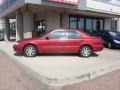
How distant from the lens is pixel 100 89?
7691mm

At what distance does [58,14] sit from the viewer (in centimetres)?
2142

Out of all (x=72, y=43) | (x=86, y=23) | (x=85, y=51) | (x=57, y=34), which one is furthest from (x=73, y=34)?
(x=86, y=23)

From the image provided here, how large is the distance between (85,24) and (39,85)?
2082 centimetres

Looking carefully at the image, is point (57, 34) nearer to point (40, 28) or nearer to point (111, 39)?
point (111, 39)

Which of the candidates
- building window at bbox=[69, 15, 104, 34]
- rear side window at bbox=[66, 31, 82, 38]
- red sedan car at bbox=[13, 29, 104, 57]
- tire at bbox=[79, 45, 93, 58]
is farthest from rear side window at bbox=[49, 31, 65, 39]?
building window at bbox=[69, 15, 104, 34]

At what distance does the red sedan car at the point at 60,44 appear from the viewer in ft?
45.8

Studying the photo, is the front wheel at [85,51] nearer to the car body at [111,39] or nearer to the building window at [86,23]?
the car body at [111,39]

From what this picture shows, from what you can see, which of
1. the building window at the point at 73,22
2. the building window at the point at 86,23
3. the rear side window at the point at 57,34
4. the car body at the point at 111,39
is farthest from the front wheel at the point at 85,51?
the building window at the point at 73,22

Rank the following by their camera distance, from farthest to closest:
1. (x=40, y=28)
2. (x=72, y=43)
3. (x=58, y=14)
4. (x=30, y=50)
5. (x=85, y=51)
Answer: (x=40, y=28)
(x=58, y=14)
(x=85, y=51)
(x=72, y=43)
(x=30, y=50)

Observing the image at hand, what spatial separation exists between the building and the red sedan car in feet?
12.9

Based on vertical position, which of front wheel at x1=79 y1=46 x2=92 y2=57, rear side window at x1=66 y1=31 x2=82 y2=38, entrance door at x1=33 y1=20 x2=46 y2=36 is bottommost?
front wheel at x1=79 y1=46 x2=92 y2=57

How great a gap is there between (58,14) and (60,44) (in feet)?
25.5

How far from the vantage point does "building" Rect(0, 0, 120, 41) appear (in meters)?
19.1

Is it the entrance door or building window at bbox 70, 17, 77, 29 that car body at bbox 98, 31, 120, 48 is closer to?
the entrance door
